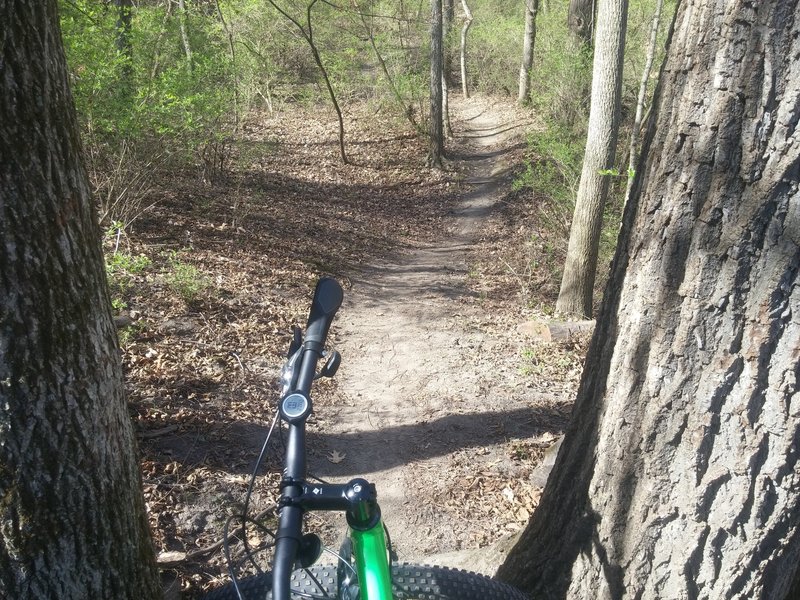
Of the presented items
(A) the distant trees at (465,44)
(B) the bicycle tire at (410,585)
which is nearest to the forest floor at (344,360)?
(B) the bicycle tire at (410,585)

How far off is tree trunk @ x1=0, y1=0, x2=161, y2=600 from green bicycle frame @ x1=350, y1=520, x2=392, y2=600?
88 centimetres

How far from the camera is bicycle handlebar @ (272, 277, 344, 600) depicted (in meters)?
1.37

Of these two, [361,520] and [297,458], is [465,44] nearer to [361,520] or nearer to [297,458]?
[297,458]

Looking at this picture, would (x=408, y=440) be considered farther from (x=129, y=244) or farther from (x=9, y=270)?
(x=129, y=244)

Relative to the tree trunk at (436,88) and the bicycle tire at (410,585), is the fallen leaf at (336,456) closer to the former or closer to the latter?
the bicycle tire at (410,585)

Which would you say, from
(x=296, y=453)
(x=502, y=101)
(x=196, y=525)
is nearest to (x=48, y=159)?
(x=296, y=453)

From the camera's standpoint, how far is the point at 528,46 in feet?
70.9

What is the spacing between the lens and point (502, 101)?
24875 millimetres

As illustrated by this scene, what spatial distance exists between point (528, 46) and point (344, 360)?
18030 mm

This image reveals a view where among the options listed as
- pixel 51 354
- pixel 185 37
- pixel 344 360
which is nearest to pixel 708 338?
pixel 51 354

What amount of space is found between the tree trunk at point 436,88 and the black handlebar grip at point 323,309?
15587mm

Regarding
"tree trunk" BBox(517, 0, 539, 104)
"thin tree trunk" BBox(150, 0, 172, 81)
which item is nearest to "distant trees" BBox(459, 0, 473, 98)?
"tree trunk" BBox(517, 0, 539, 104)

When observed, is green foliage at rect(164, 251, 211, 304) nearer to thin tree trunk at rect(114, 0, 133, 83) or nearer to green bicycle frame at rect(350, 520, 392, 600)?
thin tree trunk at rect(114, 0, 133, 83)

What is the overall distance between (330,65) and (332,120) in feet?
6.11
